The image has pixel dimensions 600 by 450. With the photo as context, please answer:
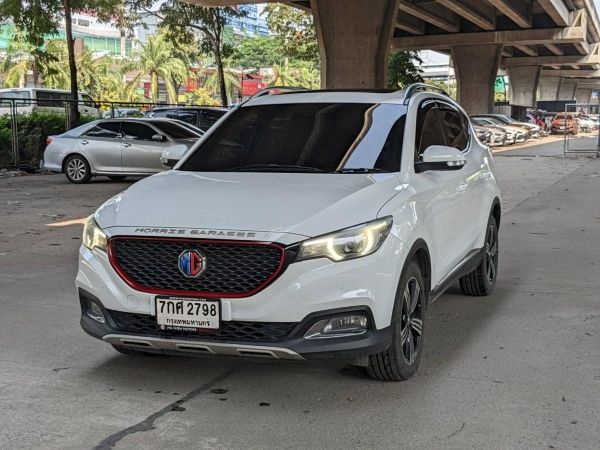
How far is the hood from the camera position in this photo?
404 centimetres

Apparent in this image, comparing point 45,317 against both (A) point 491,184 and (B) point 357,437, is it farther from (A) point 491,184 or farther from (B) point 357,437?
(A) point 491,184

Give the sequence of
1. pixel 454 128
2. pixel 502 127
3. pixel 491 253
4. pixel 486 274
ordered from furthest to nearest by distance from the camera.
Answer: pixel 502 127
pixel 491 253
pixel 486 274
pixel 454 128

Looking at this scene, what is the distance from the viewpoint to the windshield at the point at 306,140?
16.6 ft

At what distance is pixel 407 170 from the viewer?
4.94 meters

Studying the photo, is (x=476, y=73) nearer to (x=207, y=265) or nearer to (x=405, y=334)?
(x=405, y=334)

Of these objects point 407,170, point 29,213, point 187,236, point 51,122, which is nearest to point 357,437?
point 187,236

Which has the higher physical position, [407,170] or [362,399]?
[407,170]

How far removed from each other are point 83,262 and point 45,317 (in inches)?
75.8

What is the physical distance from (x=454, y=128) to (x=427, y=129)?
3.03 ft

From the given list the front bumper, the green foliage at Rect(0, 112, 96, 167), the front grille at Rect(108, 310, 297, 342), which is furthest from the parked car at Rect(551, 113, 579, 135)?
the front grille at Rect(108, 310, 297, 342)

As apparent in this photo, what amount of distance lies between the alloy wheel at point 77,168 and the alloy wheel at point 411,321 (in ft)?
45.2

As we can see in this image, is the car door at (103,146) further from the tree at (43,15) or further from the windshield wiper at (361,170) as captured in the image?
the windshield wiper at (361,170)

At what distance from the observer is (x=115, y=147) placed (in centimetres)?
1691

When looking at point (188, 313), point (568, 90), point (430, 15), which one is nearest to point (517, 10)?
point (430, 15)
